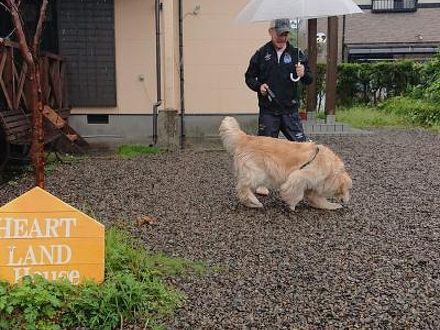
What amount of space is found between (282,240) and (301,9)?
115 inches

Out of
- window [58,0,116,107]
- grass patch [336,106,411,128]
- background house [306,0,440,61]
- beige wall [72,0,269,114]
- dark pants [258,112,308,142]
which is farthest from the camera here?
background house [306,0,440,61]

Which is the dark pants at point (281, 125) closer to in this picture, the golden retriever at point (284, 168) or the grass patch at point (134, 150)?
the golden retriever at point (284, 168)

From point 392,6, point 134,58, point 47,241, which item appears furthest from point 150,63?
point 392,6

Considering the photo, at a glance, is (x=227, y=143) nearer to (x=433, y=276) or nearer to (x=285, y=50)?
(x=285, y=50)

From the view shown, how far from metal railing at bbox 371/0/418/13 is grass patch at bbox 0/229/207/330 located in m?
23.4

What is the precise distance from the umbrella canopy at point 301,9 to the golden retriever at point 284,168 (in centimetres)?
167

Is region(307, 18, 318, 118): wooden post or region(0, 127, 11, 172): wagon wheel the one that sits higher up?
region(307, 18, 318, 118): wooden post

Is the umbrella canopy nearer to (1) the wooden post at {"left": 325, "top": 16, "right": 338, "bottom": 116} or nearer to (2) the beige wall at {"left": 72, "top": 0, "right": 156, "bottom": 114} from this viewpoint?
(2) the beige wall at {"left": 72, "top": 0, "right": 156, "bottom": 114}

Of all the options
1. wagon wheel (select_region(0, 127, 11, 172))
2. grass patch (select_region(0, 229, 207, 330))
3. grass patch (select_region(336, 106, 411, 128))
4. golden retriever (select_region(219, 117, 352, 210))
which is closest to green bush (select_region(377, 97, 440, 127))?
grass patch (select_region(336, 106, 411, 128))


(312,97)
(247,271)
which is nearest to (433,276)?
(247,271)

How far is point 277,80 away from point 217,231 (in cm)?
208

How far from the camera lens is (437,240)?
15.2 ft

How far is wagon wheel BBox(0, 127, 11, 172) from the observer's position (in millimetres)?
6859

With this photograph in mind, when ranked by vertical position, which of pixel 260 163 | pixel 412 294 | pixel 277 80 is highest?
pixel 277 80
